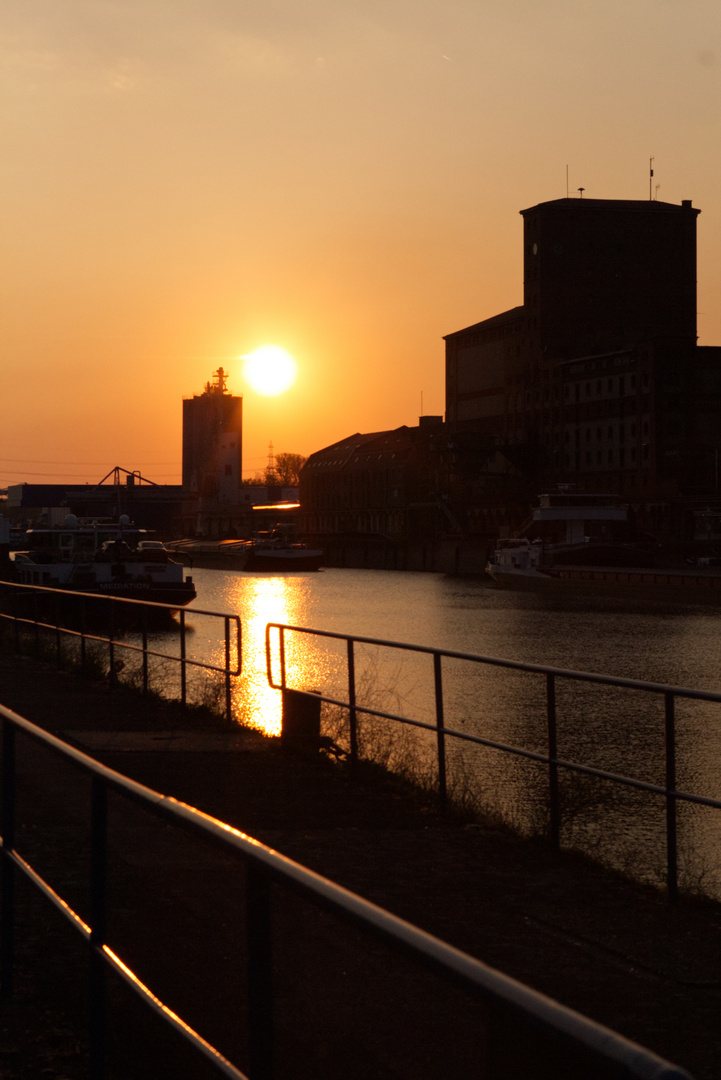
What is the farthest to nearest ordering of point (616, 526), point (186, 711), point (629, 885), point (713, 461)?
point (713, 461), point (616, 526), point (186, 711), point (629, 885)

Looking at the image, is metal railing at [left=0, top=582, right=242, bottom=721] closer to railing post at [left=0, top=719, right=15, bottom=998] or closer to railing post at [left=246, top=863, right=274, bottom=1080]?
railing post at [left=0, top=719, right=15, bottom=998]

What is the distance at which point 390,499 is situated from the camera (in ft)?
444

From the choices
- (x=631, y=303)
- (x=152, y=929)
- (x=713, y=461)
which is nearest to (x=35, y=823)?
(x=152, y=929)

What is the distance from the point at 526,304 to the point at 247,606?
63499mm

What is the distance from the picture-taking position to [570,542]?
84.2 m

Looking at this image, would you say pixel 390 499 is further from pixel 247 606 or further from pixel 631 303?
pixel 247 606

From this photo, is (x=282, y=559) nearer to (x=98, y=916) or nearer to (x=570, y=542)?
(x=570, y=542)

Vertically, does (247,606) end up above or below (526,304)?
below

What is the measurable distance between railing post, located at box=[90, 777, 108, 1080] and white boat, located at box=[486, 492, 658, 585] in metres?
72.8

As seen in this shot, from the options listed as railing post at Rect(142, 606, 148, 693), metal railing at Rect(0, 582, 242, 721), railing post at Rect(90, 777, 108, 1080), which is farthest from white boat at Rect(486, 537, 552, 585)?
railing post at Rect(90, 777, 108, 1080)

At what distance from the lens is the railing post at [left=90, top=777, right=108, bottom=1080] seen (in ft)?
12.3

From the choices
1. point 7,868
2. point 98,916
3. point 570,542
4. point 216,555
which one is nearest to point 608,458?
point 570,542

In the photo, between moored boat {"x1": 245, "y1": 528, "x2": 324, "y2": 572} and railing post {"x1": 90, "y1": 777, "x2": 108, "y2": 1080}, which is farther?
moored boat {"x1": 245, "y1": 528, "x2": 324, "y2": 572}

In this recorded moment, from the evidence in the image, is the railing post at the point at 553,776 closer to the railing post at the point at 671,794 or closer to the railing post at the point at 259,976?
the railing post at the point at 671,794
